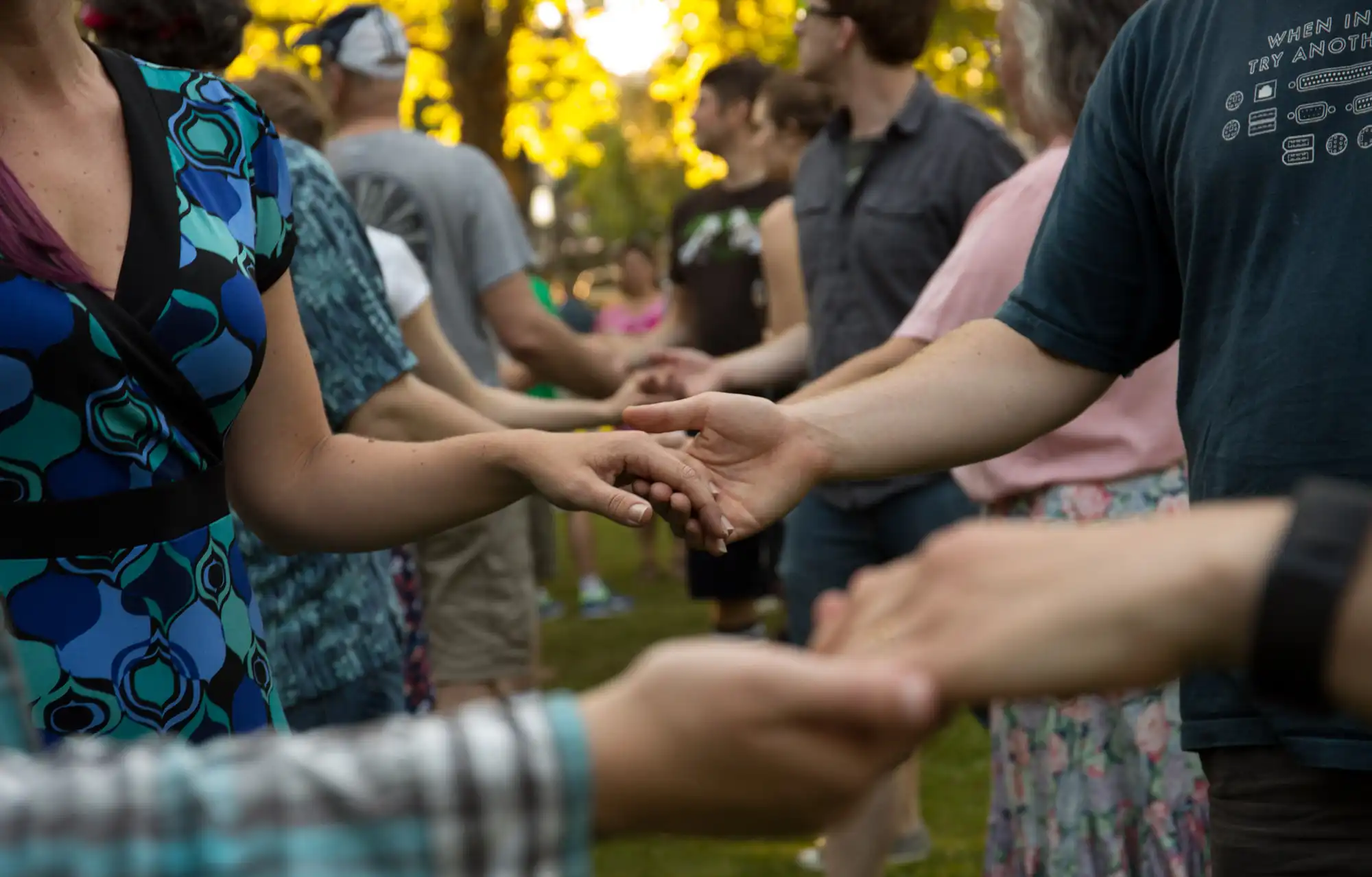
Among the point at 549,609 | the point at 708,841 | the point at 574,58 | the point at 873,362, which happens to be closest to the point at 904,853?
the point at 708,841

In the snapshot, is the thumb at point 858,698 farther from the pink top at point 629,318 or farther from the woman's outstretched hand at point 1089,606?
the pink top at point 629,318

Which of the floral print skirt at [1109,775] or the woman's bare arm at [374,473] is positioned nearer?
the woman's bare arm at [374,473]

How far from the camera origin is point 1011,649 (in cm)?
123

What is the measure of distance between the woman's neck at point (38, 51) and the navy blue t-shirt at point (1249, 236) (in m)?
1.36

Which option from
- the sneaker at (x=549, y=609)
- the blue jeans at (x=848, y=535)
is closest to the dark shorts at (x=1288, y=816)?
the blue jeans at (x=848, y=535)

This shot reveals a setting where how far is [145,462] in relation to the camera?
1.96 m

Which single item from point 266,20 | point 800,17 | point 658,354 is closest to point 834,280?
point 658,354

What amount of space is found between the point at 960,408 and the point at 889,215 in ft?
8.75

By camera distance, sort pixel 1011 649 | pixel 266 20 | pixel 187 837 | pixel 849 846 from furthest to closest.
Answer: pixel 266 20 < pixel 849 846 < pixel 1011 649 < pixel 187 837

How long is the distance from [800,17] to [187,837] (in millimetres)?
4828

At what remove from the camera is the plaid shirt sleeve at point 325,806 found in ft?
3.51

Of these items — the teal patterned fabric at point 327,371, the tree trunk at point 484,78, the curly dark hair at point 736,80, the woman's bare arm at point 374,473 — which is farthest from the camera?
the tree trunk at point 484,78

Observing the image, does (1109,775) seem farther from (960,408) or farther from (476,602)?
(476,602)

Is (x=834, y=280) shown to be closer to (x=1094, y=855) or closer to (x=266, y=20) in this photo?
(x=1094, y=855)
